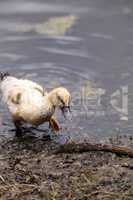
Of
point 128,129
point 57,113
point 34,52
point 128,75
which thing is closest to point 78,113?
point 57,113

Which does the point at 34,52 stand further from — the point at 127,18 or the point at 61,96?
the point at 61,96

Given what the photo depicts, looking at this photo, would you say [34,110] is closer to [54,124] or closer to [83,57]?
[54,124]

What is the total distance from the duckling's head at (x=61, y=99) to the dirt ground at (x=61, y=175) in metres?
0.52

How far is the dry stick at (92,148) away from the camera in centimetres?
674

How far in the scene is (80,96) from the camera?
958cm

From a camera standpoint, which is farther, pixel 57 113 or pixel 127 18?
pixel 127 18

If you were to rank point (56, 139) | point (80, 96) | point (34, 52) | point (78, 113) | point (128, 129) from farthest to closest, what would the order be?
point (34, 52), point (80, 96), point (78, 113), point (128, 129), point (56, 139)

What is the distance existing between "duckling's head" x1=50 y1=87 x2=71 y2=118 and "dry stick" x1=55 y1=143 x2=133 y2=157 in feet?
1.45

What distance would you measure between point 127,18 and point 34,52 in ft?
7.37

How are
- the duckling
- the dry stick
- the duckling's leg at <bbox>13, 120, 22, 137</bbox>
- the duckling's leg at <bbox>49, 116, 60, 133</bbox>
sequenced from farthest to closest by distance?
the duckling's leg at <bbox>49, 116, 60, 133</bbox> → the duckling's leg at <bbox>13, 120, 22, 137</bbox> → the duckling → the dry stick

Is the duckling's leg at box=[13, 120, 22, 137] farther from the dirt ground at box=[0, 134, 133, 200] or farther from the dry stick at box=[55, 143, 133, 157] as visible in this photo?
the dry stick at box=[55, 143, 133, 157]

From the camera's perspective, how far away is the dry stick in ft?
22.1

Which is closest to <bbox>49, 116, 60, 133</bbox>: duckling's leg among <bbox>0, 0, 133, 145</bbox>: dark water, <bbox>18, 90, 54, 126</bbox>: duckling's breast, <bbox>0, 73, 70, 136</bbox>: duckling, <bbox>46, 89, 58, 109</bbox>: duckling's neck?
<bbox>0, 73, 70, 136</bbox>: duckling

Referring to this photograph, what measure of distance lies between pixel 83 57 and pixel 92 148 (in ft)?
14.3
